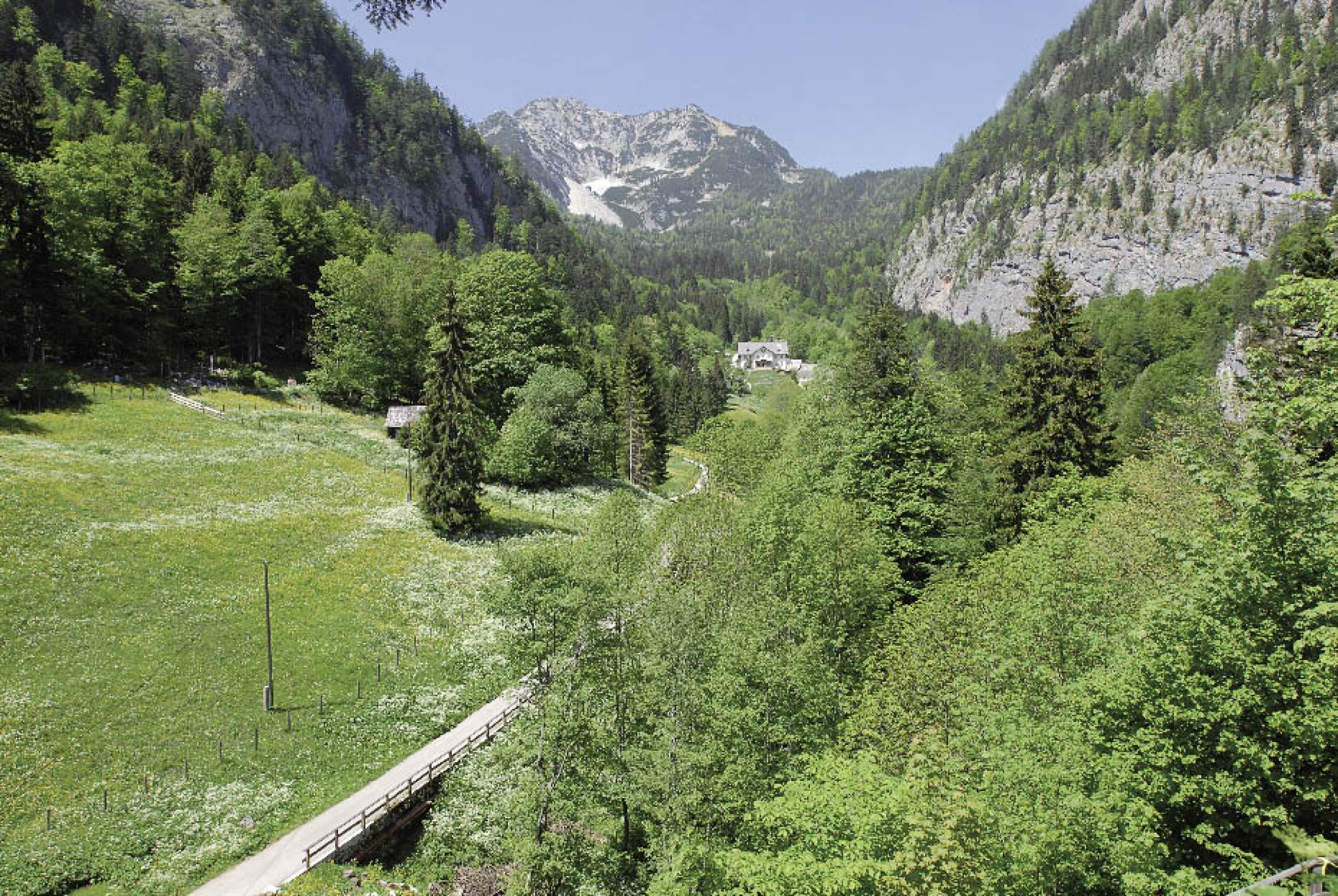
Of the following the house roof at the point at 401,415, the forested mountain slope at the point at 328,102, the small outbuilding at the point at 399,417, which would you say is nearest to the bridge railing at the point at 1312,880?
the small outbuilding at the point at 399,417

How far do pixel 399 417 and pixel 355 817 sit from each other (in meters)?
41.0

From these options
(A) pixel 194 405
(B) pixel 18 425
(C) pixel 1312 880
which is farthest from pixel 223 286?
(C) pixel 1312 880

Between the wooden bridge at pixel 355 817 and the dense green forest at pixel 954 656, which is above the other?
the dense green forest at pixel 954 656

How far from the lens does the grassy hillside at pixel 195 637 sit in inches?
857

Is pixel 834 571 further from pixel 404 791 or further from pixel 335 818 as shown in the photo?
pixel 335 818

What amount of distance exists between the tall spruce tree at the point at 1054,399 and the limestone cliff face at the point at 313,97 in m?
146

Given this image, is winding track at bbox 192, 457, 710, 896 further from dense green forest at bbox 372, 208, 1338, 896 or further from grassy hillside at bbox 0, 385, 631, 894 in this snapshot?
dense green forest at bbox 372, 208, 1338, 896

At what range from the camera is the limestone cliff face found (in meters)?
142

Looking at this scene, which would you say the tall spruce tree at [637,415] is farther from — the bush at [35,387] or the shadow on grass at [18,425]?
the shadow on grass at [18,425]

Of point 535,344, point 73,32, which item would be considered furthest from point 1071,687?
point 73,32

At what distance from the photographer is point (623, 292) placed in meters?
188

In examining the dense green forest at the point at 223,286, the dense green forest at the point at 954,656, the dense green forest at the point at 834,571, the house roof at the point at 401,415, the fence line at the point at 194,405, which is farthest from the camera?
the house roof at the point at 401,415

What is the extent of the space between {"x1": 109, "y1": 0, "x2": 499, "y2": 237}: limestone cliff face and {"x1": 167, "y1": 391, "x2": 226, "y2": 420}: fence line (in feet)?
359

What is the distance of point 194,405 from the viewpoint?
53812 mm
